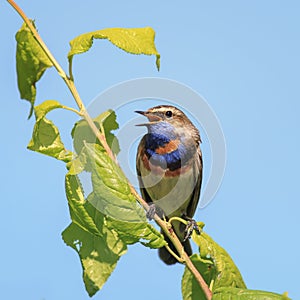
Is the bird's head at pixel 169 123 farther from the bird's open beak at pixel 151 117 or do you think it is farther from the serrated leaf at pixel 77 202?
the serrated leaf at pixel 77 202

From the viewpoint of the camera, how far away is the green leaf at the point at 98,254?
318 centimetres

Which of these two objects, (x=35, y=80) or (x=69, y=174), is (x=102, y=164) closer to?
(x=69, y=174)

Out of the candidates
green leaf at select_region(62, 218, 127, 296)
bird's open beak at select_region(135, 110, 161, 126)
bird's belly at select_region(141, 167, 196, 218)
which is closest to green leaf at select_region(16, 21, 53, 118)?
green leaf at select_region(62, 218, 127, 296)

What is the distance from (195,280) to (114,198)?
86 cm

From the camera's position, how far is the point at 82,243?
3.32 m

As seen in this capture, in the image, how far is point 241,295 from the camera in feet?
9.42

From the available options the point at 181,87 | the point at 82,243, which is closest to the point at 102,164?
the point at 82,243

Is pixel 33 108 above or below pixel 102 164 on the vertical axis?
above

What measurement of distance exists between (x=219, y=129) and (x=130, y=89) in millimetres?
609

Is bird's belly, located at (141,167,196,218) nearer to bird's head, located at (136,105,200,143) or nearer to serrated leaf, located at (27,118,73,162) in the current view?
bird's head, located at (136,105,200,143)

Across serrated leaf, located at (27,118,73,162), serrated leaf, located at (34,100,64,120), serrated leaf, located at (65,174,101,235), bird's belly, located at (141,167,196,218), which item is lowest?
serrated leaf, located at (65,174,101,235)

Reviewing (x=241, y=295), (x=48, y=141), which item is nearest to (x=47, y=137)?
(x=48, y=141)

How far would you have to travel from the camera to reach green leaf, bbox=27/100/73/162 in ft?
10.4

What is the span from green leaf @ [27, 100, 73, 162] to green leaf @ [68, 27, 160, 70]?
355mm
